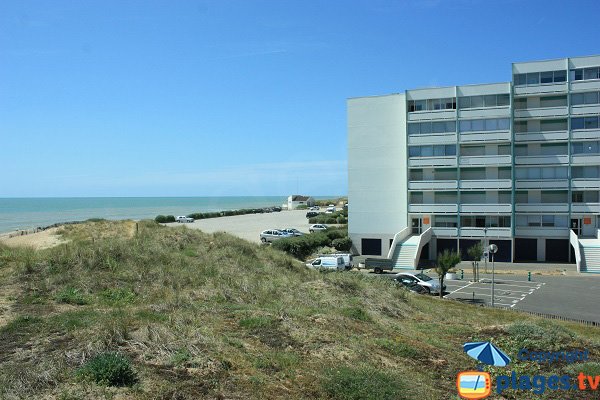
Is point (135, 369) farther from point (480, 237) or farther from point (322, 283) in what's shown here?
point (480, 237)

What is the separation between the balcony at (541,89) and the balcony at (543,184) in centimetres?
969

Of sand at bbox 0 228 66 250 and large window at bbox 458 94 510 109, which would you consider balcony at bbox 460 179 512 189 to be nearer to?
large window at bbox 458 94 510 109

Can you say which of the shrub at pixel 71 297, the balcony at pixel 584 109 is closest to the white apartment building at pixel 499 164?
the balcony at pixel 584 109

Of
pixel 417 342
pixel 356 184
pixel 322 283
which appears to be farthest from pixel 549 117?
pixel 417 342

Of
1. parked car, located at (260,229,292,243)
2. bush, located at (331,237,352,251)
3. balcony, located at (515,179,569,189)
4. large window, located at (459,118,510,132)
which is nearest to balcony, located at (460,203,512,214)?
balcony, located at (515,179,569,189)

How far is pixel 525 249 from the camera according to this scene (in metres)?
55.0

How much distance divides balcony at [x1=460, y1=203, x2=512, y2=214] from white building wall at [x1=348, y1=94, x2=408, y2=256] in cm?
688

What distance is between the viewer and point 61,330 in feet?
38.0

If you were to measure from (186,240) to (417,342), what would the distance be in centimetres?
1900

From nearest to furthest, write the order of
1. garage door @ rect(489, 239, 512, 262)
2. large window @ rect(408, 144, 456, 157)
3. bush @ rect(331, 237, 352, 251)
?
garage door @ rect(489, 239, 512, 262) < large window @ rect(408, 144, 456, 157) < bush @ rect(331, 237, 352, 251)

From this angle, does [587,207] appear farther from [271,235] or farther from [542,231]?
[271,235]

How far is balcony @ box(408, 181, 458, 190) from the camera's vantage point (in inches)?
2172

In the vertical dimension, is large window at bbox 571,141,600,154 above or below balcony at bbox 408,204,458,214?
above

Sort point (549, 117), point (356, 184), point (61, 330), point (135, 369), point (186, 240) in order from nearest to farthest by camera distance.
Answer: point (135, 369), point (61, 330), point (186, 240), point (549, 117), point (356, 184)
